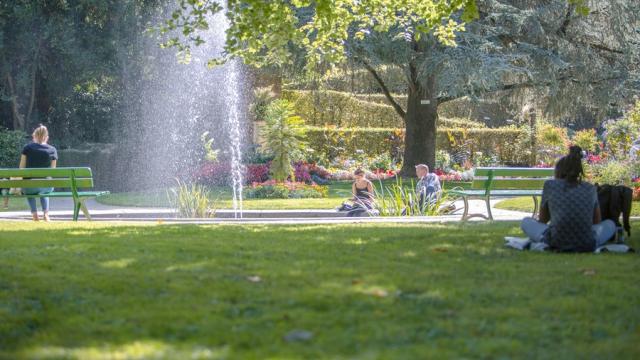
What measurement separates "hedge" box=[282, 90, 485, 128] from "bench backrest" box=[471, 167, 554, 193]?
62.3 feet

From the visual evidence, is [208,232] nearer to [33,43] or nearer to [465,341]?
[465,341]

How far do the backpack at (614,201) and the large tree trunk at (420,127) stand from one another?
16.5 m

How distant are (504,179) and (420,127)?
40.0 ft

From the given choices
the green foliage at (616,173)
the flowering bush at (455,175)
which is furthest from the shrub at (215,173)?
the green foliage at (616,173)

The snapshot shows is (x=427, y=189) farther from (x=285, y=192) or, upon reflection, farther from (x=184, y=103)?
(x=184, y=103)

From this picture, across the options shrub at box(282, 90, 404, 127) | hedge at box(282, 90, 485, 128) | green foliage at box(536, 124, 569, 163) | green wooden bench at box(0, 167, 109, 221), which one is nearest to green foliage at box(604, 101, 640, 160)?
green foliage at box(536, 124, 569, 163)

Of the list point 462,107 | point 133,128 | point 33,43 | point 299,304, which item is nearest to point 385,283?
point 299,304

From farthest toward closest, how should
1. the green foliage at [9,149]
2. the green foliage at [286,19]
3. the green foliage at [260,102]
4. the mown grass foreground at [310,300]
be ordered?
the green foliage at [260,102] < the green foliage at [9,149] < the green foliage at [286,19] < the mown grass foreground at [310,300]

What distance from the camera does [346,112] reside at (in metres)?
33.7

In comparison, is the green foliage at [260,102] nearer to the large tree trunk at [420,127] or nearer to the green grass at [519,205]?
the large tree trunk at [420,127]

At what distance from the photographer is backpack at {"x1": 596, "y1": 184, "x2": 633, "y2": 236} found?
30.0 ft

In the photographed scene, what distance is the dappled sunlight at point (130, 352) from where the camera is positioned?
4.30 metres

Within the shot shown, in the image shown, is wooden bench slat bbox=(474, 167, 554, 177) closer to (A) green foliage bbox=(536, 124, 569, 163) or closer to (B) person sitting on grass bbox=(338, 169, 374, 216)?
(B) person sitting on grass bbox=(338, 169, 374, 216)

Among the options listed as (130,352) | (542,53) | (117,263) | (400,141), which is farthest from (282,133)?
(130,352)
